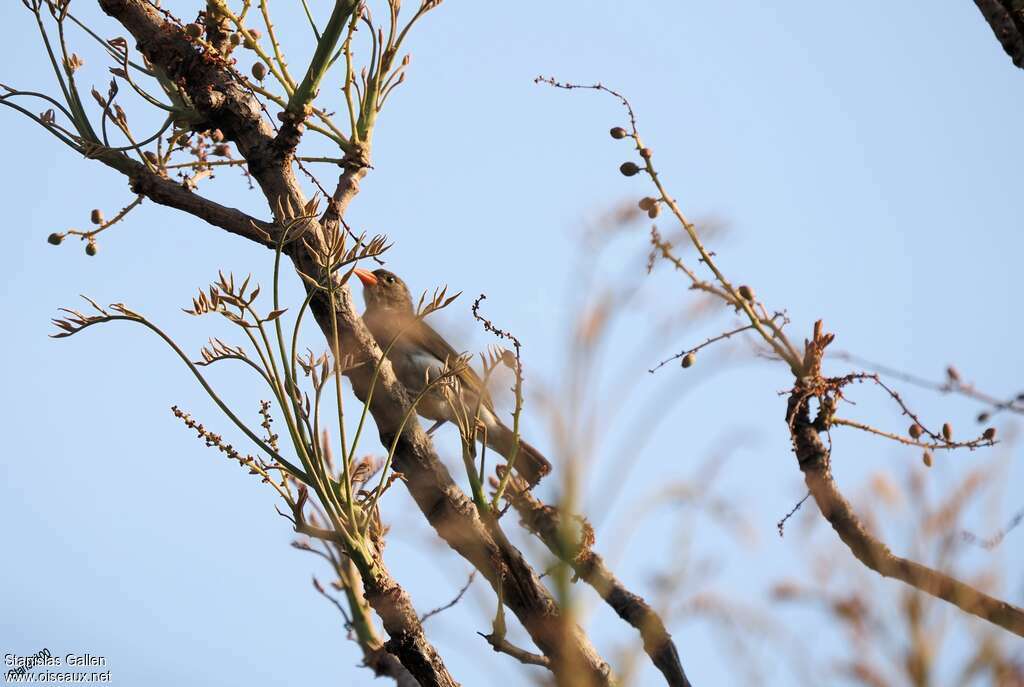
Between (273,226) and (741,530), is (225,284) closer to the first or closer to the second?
(273,226)

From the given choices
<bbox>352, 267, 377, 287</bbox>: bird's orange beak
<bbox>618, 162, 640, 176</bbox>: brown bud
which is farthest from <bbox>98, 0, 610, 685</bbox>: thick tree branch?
<bbox>352, 267, 377, 287</bbox>: bird's orange beak

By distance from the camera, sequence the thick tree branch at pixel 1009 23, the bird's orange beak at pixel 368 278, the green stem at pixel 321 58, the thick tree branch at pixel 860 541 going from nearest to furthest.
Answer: the thick tree branch at pixel 1009 23, the thick tree branch at pixel 860 541, the green stem at pixel 321 58, the bird's orange beak at pixel 368 278

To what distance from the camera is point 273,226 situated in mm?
→ 4004

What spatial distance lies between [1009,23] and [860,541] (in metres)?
1.90

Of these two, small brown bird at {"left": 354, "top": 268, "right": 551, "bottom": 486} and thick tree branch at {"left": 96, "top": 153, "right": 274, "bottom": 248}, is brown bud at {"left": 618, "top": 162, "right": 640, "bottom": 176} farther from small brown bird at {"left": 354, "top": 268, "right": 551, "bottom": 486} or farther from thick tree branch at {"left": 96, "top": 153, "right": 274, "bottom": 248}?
thick tree branch at {"left": 96, "top": 153, "right": 274, "bottom": 248}

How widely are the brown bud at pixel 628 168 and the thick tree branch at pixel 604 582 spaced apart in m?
1.19

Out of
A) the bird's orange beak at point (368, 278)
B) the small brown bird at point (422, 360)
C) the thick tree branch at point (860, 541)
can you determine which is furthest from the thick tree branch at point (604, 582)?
the bird's orange beak at point (368, 278)

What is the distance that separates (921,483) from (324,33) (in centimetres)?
252

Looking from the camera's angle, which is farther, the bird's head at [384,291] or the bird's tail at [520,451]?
the bird's head at [384,291]

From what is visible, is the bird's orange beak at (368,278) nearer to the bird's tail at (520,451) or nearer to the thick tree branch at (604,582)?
the bird's tail at (520,451)

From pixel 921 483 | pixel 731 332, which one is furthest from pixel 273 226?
pixel 921 483

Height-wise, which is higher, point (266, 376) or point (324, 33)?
point (324, 33)

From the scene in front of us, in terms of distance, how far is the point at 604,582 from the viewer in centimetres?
497

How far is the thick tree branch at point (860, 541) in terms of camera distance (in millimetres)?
3816
